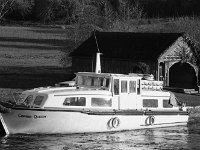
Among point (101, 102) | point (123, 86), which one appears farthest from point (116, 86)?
point (101, 102)

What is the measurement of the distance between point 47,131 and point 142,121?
652 centimetres

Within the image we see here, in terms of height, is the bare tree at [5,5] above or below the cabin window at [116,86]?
above

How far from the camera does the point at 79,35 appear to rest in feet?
232

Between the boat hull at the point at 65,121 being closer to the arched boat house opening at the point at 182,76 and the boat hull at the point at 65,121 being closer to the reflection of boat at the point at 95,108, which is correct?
the reflection of boat at the point at 95,108

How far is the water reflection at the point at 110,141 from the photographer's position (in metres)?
41.5

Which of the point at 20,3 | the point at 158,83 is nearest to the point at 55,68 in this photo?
the point at 20,3

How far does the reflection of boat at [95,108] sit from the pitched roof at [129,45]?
1071 centimetres

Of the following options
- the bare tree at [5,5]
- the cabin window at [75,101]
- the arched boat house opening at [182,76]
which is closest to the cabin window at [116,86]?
the cabin window at [75,101]

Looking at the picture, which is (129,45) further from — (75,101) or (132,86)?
(75,101)

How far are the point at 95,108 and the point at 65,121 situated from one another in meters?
2.11

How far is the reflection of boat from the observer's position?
43938mm

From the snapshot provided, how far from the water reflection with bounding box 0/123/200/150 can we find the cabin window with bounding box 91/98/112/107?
1.68 m

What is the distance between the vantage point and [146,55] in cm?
5984

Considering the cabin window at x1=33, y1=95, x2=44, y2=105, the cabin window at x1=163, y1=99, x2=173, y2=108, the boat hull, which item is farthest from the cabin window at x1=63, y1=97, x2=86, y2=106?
the cabin window at x1=163, y1=99, x2=173, y2=108
